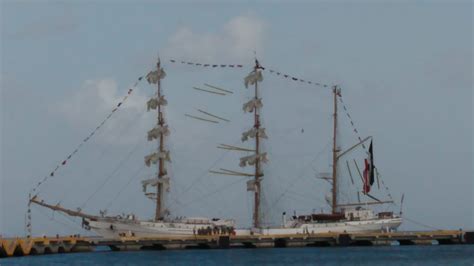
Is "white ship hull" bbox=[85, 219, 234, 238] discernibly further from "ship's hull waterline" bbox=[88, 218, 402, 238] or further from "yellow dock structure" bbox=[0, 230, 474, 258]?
"yellow dock structure" bbox=[0, 230, 474, 258]

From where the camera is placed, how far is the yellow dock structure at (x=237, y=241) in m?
98.6

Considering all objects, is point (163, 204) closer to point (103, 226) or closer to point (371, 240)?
point (103, 226)

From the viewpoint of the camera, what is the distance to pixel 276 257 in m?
93.9

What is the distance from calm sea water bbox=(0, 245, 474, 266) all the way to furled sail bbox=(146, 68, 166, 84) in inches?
901

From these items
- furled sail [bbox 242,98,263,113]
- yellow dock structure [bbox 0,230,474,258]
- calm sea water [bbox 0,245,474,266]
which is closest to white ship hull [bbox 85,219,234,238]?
yellow dock structure [bbox 0,230,474,258]

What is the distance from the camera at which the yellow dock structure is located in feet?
323

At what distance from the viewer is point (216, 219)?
11538 centimetres

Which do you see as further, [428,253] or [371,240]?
[371,240]

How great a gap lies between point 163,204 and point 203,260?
26.0 m

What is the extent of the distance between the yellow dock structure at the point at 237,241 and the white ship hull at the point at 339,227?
6.61 m

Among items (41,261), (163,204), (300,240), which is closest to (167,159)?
(163,204)

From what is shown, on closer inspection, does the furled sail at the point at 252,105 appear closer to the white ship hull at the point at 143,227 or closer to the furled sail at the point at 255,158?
the furled sail at the point at 255,158

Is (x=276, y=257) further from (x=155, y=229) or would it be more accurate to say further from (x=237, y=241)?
(x=155, y=229)

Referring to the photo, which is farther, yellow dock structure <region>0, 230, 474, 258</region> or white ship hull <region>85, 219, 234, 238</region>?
white ship hull <region>85, 219, 234, 238</region>
